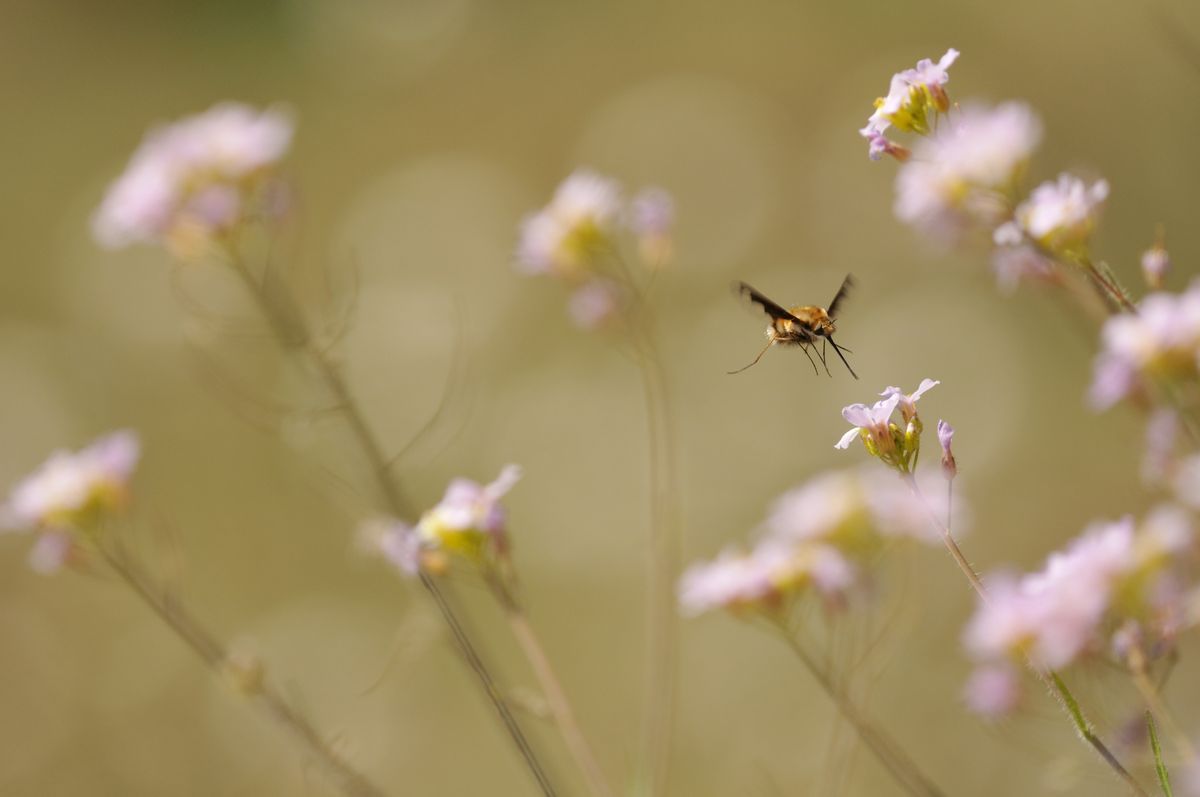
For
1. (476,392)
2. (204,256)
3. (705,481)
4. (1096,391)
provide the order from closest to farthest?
(1096,391) → (204,256) → (705,481) → (476,392)

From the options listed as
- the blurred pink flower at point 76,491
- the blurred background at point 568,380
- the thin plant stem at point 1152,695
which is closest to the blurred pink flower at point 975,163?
the thin plant stem at point 1152,695

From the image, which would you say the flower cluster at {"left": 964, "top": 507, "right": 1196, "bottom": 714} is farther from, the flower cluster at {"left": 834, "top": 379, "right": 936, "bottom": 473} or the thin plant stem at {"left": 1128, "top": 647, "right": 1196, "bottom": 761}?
the flower cluster at {"left": 834, "top": 379, "right": 936, "bottom": 473}

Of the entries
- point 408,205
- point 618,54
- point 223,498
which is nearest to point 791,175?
point 618,54

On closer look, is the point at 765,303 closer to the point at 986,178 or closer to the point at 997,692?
the point at 986,178

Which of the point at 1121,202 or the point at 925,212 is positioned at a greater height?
the point at 1121,202

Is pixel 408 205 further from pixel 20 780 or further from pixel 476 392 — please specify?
pixel 20 780

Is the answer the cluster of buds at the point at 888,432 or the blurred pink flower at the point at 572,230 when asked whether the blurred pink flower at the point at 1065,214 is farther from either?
the blurred pink flower at the point at 572,230

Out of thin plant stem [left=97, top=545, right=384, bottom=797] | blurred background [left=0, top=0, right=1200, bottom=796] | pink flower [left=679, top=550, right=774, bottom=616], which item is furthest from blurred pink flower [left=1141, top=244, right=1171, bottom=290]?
blurred background [left=0, top=0, right=1200, bottom=796]
